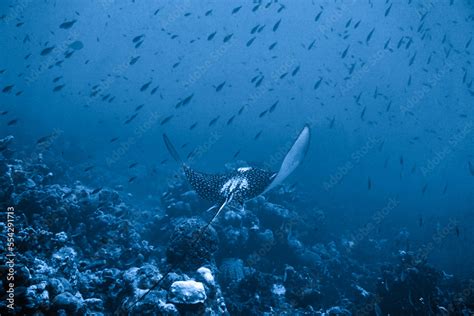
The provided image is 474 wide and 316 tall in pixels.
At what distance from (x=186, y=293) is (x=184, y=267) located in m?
1.36

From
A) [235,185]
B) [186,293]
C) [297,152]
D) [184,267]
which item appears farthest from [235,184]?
[186,293]

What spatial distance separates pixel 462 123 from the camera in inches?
3260

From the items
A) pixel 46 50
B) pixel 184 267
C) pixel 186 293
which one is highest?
pixel 46 50

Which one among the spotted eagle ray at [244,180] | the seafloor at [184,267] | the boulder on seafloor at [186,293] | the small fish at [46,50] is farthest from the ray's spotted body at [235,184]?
the small fish at [46,50]

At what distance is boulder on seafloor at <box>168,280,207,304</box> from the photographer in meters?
3.44

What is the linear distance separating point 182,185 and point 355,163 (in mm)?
31955

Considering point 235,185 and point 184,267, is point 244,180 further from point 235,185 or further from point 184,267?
point 184,267

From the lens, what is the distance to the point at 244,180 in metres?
5.57

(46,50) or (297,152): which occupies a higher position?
(46,50)

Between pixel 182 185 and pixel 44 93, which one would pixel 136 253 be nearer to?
pixel 182 185

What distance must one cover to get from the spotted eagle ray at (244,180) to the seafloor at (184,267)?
740mm

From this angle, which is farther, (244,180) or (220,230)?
(220,230)

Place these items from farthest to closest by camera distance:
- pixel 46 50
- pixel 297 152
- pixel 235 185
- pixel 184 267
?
pixel 46 50, pixel 235 185, pixel 297 152, pixel 184 267

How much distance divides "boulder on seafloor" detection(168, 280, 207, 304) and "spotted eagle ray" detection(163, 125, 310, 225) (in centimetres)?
142
